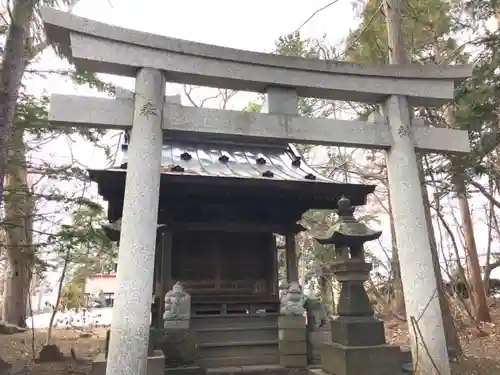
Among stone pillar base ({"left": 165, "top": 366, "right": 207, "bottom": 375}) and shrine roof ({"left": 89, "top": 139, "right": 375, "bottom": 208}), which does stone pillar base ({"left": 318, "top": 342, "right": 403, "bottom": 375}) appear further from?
shrine roof ({"left": 89, "top": 139, "right": 375, "bottom": 208})

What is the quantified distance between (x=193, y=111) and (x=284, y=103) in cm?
105

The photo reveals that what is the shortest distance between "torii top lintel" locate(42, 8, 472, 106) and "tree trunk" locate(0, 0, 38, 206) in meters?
1.99

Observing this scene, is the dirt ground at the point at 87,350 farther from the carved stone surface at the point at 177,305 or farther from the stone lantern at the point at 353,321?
the stone lantern at the point at 353,321

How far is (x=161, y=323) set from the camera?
715 cm

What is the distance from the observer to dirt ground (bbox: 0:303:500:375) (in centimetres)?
683

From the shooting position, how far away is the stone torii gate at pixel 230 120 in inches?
144

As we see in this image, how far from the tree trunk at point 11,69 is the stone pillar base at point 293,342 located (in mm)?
4905

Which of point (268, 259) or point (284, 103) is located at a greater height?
point (284, 103)

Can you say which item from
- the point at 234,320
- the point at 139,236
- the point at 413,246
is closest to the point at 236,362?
the point at 234,320

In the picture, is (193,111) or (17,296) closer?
(193,111)

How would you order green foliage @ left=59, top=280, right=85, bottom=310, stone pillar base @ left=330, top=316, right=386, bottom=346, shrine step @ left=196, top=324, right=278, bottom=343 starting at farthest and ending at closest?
green foliage @ left=59, top=280, right=85, bottom=310 → shrine step @ left=196, top=324, right=278, bottom=343 → stone pillar base @ left=330, top=316, right=386, bottom=346

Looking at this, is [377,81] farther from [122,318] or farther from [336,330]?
[122,318]

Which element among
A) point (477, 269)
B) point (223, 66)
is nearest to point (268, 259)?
point (223, 66)

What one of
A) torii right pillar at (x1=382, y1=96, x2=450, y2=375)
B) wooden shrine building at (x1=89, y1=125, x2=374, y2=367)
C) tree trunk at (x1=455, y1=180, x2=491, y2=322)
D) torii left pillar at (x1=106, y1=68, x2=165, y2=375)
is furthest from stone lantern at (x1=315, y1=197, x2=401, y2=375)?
tree trunk at (x1=455, y1=180, x2=491, y2=322)
